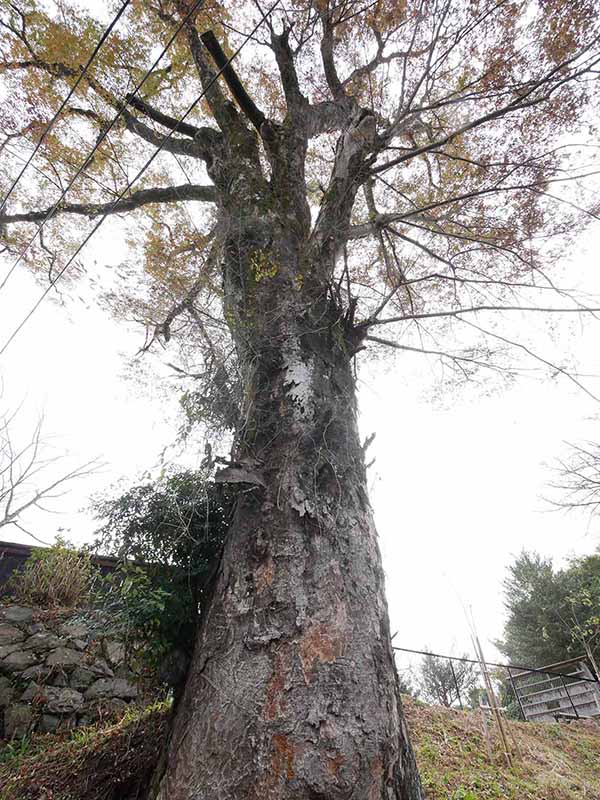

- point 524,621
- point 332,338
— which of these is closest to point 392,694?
point 332,338

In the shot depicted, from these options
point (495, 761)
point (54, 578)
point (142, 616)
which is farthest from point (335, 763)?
point (495, 761)

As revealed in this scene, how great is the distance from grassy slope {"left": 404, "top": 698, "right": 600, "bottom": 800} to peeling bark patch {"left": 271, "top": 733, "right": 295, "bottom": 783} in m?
3.47

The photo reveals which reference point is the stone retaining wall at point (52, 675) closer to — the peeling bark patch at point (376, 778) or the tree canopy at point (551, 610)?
the peeling bark patch at point (376, 778)

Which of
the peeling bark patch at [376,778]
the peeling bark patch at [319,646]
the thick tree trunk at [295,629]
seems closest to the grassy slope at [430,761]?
the thick tree trunk at [295,629]

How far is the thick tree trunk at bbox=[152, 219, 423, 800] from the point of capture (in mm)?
1236

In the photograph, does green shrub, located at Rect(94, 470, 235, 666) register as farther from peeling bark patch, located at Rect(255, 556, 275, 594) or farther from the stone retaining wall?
the stone retaining wall

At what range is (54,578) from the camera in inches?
181

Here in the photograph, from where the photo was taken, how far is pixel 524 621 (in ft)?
44.1

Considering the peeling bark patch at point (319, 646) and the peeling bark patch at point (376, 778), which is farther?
the peeling bark patch at point (319, 646)

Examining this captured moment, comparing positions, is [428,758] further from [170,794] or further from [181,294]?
[181,294]

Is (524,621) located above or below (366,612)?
above

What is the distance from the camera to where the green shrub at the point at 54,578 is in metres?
4.48

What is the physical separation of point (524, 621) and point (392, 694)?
16.0 meters

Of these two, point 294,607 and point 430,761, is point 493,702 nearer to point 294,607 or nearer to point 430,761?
point 430,761
